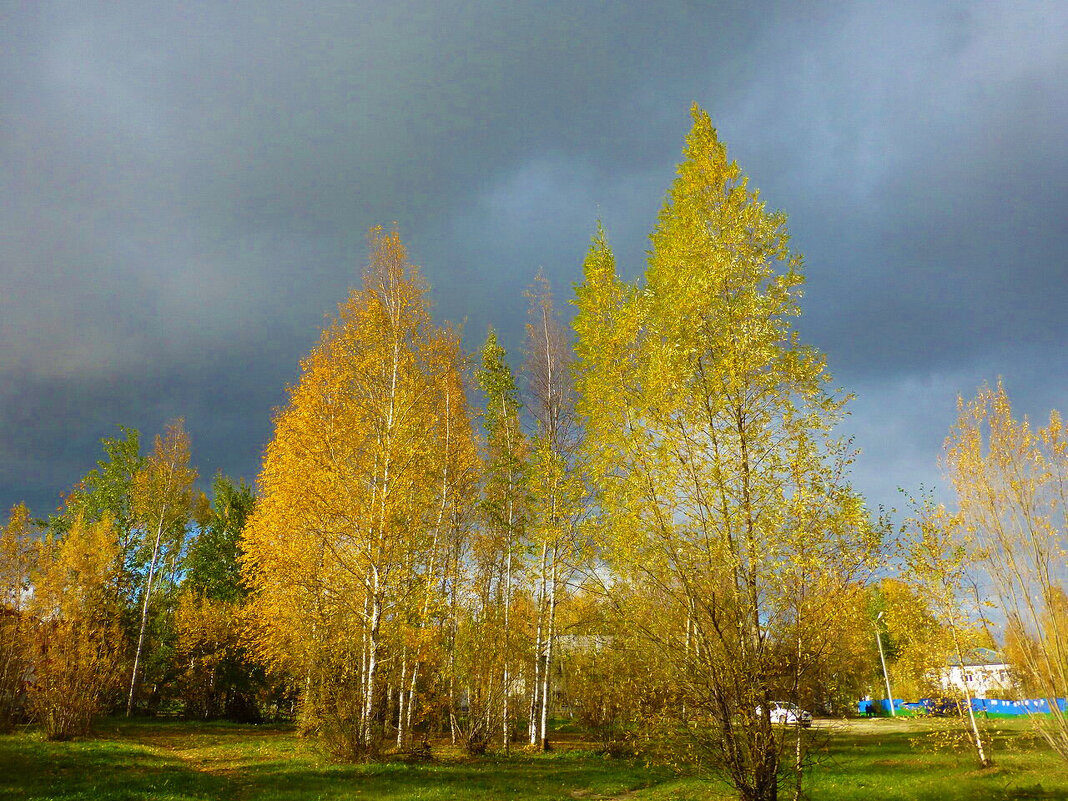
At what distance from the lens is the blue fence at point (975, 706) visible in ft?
40.3

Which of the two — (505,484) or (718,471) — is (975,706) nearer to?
(505,484)

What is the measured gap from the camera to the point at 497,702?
1720cm

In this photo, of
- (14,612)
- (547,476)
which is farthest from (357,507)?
(14,612)

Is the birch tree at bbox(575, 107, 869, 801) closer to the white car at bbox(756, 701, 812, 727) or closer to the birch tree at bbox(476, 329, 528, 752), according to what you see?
the white car at bbox(756, 701, 812, 727)

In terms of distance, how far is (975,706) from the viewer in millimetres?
38094

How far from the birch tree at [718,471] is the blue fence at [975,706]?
832 centimetres

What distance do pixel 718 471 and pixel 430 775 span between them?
10.3 m

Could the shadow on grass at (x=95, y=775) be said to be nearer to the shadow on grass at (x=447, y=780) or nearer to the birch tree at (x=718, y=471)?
the shadow on grass at (x=447, y=780)

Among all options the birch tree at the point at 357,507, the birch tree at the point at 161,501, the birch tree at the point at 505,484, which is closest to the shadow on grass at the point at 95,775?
the birch tree at the point at 357,507

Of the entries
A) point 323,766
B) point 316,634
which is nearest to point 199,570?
point 316,634

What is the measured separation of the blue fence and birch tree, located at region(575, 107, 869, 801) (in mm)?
8319

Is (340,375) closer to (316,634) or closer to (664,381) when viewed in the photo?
(316,634)

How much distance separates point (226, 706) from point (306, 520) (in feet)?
70.9

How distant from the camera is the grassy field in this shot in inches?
428
